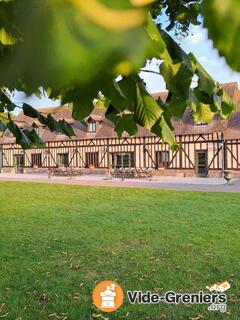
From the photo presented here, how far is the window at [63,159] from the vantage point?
42781mm

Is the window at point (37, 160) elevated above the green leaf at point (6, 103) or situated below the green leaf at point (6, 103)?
below

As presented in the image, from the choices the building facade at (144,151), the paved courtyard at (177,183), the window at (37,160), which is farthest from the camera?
the window at (37,160)

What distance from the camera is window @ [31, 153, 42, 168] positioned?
44844 millimetres

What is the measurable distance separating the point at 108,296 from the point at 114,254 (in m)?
2.31

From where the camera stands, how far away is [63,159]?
141 ft

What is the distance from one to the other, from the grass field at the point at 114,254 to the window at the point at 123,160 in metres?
19.8

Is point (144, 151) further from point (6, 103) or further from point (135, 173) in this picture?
point (6, 103)

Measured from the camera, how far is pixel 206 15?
1.27 ft

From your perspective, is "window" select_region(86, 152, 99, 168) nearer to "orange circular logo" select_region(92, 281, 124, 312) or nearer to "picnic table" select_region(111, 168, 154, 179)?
"picnic table" select_region(111, 168, 154, 179)

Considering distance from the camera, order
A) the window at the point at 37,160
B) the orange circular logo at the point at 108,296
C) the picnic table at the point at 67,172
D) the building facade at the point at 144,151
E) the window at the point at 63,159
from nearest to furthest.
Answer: the orange circular logo at the point at 108,296
the building facade at the point at 144,151
the picnic table at the point at 67,172
the window at the point at 63,159
the window at the point at 37,160

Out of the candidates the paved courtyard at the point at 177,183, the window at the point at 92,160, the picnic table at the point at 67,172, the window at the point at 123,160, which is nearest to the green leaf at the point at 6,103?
the paved courtyard at the point at 177,183

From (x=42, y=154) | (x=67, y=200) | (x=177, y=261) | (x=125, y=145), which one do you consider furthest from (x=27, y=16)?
(x=42, y=154)

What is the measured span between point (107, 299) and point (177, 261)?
2398mm

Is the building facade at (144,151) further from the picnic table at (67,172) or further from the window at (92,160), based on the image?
the picnic table at (67,172)
